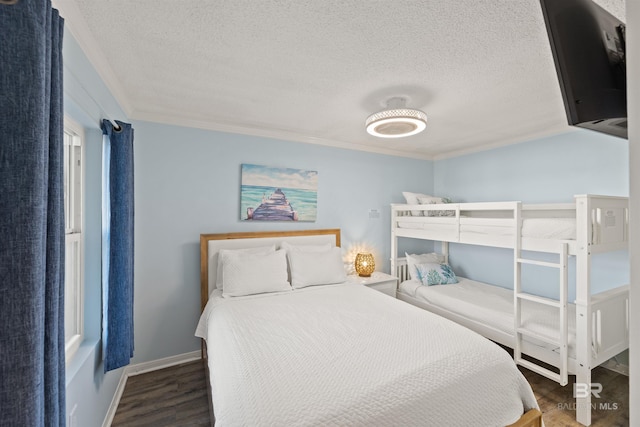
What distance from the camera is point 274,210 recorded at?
318cm

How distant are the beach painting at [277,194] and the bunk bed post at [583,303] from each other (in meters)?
2.41

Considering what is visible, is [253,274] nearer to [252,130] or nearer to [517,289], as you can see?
[252,130]

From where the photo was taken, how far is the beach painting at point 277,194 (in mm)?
3045

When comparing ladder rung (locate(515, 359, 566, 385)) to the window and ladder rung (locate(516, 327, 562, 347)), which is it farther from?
the window

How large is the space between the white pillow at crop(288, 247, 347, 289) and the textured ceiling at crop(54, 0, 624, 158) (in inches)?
55.1

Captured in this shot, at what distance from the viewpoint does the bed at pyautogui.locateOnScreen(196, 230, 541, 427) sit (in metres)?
1.20

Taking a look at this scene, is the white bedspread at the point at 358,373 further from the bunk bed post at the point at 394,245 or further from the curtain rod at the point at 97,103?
the bunk bed post at the point at 394,245

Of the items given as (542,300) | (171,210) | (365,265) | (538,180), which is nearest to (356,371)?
(542,300)

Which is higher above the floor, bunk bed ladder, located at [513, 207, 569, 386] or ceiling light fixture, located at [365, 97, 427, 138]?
ceiling light fixture, located at [365, 97, 427, 138]

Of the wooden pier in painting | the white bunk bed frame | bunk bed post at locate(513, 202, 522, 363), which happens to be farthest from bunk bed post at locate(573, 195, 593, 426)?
the wooden pier in painting

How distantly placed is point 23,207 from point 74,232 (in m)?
1.39

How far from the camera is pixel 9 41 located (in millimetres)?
675

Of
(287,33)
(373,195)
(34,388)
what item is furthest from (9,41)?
(373,195)

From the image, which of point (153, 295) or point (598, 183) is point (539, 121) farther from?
point (153, 295)
